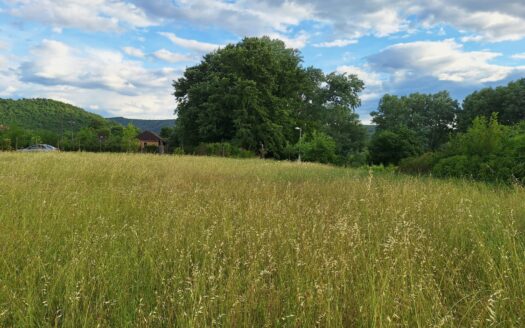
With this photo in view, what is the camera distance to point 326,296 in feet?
7.81

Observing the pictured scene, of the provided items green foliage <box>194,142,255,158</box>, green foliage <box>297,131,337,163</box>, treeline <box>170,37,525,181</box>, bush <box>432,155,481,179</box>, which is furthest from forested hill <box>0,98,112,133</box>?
bush <box>432,155,481,179</box>

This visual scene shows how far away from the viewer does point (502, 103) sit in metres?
48.5

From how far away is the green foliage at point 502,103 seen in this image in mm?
46594

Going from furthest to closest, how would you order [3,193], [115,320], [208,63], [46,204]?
[208,63] < [3,193] < [46,204] < [115,320]

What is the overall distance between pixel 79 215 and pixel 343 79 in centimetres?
5413

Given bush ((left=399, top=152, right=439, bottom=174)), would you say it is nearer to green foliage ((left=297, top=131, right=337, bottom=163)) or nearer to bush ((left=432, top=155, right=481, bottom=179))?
bush ((left=432, top=155, right=481, bottom=179))

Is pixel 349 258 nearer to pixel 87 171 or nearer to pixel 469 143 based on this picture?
pixel 87 171

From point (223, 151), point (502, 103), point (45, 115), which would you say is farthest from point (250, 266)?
A: point (45, 115)

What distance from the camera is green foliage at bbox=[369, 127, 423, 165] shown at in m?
34.9

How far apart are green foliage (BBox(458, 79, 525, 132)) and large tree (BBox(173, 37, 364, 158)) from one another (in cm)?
2326

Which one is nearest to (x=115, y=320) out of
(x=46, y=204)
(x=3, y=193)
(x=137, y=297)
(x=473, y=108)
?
(x=137, y=297)

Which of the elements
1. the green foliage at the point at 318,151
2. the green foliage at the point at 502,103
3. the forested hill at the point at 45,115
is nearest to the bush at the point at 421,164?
the green foliage at the point at 318,151

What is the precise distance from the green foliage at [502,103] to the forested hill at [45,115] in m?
84.7

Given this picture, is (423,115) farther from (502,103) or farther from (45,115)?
(45,115)
